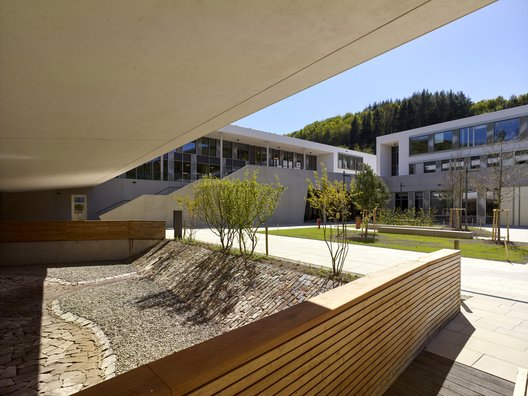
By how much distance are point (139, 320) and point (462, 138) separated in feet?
127

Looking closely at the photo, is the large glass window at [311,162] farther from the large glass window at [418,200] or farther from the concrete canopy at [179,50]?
the concrete canopy at [179,50]

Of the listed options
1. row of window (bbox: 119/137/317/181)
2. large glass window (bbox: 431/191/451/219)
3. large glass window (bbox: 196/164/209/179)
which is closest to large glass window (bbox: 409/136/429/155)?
large glass window (bbox: 431/191/451/219)

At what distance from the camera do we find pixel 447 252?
5770mm

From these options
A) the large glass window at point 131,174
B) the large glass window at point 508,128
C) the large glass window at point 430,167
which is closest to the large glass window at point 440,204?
the large glass window at point 430,167

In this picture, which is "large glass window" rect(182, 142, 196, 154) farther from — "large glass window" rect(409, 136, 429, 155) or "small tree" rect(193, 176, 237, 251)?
"large glass window" rect(409, 136, 429, 155)

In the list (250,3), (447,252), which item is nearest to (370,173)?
(447,252)

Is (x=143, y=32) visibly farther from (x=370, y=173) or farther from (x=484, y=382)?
(x=370, y=173)

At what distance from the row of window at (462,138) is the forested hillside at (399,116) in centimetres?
4133

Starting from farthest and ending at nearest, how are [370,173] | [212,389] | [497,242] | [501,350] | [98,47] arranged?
[370,173], [497,242], [501,350], [98,47], [212,389]

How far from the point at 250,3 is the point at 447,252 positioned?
219 inches

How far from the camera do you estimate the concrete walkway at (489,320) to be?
4156 mm

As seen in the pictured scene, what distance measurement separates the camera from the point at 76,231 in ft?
44.1

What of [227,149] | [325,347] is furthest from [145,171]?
[325,347]

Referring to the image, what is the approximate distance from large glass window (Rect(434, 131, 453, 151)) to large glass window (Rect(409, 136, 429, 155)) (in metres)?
1.23
